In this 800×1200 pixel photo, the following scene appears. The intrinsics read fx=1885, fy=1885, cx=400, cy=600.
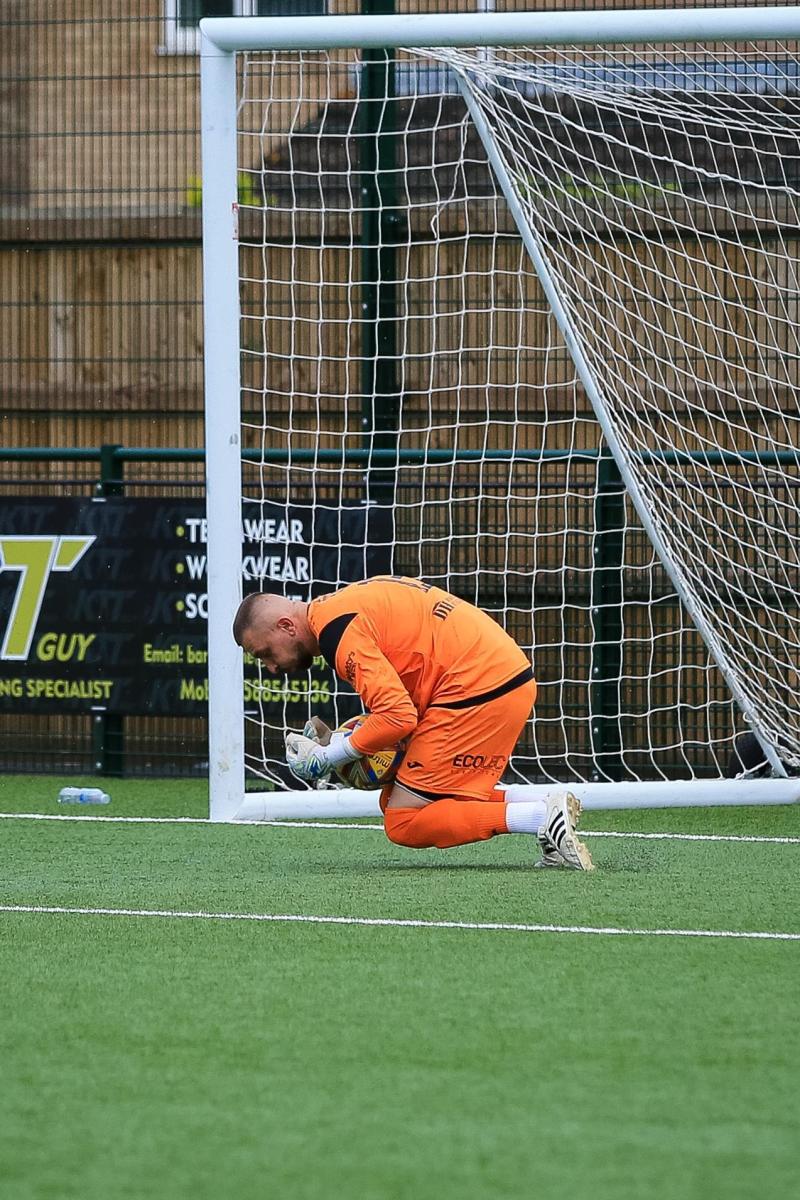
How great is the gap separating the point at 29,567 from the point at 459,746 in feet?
15.7

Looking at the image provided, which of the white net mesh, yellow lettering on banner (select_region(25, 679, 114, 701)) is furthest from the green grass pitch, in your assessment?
yellow lettering on banner (select_region(25, 679, 114, 701))

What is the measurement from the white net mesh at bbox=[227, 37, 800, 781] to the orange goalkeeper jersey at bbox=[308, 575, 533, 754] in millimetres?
2737

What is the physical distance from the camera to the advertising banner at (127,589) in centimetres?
1010

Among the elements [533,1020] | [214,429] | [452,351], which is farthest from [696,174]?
[533,1020]

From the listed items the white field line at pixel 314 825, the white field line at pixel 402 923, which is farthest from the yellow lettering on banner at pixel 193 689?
the white field line at pixel 402 923

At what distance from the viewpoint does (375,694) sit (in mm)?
6090

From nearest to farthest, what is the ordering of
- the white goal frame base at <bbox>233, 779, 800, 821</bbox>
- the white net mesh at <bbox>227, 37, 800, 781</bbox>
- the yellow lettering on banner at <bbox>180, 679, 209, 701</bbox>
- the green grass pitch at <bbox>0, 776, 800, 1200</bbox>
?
1. the green grass pitch at <bbox>0, 776, 800, 1200</bbox>
2. the white goal frame base at <bbox>233, 779, 800, 821</bbox>
3. the white net mesh at <bbox>227, 37, 800, 781</bbox>
4. the yellow lettering on banner at <bbox>180, 679, 209, 701</bbox>

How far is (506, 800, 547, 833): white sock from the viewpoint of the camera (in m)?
6.33

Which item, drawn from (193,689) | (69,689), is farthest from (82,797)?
(69,689)

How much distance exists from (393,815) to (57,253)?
701 centimetres

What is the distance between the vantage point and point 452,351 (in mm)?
10305

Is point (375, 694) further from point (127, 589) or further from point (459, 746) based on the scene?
point (127, 589)

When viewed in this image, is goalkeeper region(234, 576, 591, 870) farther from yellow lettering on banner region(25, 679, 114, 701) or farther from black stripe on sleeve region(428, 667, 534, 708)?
yellow lettering on banner region(25, 679, 114, 701)

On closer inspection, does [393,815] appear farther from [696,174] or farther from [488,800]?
[696,174]
